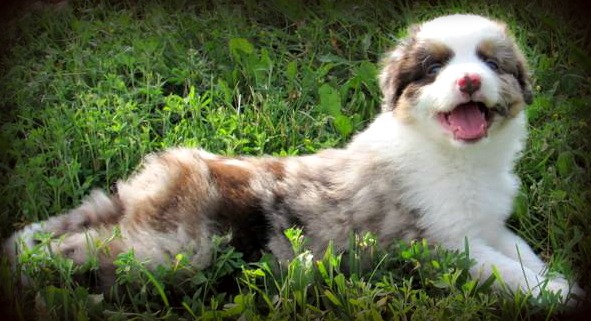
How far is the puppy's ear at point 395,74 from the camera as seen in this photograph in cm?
421

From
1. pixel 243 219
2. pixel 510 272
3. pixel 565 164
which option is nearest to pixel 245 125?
pixel 243 219

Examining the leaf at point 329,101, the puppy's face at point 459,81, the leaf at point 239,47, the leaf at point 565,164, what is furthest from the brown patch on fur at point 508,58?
the leaf at point 239,47

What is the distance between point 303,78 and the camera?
5.73 m

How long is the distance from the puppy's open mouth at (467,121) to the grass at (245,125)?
1.96 feet

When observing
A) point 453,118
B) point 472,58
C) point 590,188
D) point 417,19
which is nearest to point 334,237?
point 453,118

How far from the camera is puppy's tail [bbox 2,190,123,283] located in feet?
13.9

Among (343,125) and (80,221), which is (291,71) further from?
(80,221)

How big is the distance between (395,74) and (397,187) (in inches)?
22.8

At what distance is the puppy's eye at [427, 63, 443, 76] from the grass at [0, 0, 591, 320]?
854mm

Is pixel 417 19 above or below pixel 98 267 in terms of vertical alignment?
above

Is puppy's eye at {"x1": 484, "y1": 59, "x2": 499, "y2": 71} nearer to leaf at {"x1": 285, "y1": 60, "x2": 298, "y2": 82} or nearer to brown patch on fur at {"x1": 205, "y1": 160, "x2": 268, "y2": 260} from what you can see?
brown patch on fur at {"x1": 205, "y1": 160, "x2": 268, "y2": 260}

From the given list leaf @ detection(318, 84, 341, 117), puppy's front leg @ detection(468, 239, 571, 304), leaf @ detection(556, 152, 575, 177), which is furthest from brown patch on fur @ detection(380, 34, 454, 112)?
leaf @ detection(556, 152, 575, 177)

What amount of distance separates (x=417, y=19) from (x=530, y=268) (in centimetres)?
256

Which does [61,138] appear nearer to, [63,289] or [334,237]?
[63,289]
